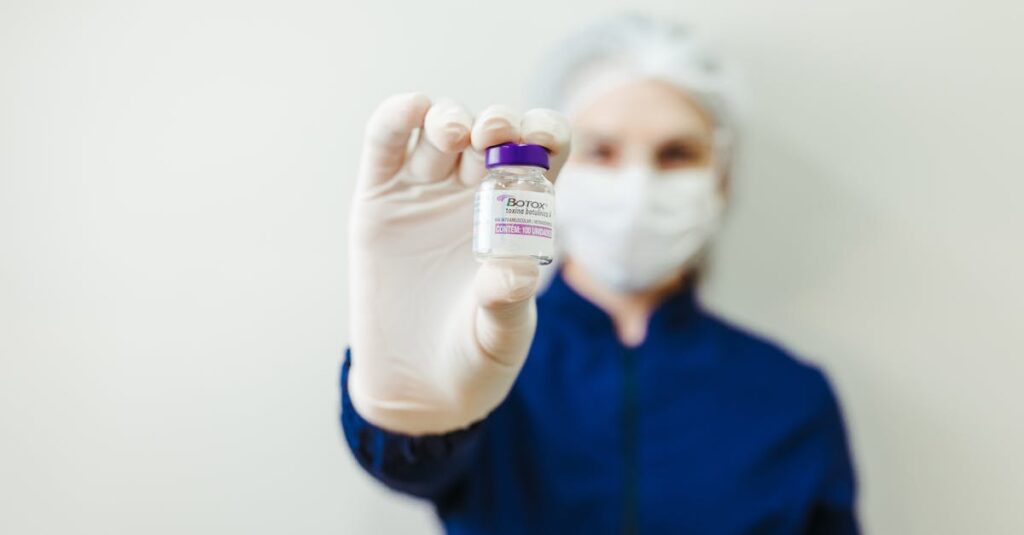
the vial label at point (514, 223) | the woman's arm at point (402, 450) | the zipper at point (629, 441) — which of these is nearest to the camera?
the vial label at point (514, 223)

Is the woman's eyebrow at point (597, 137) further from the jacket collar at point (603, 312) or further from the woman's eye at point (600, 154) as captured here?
the jacket collar at point (603, 312)

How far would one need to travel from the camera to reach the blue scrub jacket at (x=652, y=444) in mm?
1067

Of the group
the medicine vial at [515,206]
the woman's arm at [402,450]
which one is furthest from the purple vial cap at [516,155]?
the woman's arm at [402,450]

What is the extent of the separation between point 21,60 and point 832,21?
1.40 m

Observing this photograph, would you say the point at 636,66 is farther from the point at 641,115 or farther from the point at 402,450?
the point at 402,450

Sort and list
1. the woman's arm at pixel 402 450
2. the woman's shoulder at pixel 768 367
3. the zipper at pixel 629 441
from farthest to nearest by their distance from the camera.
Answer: the woman's shoulder at pixel 768 367, the zipper at pixel 629 441, the woman's arm at pixel 402 450

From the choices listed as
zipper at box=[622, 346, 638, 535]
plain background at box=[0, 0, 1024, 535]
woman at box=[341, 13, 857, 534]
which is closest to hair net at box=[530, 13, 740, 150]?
woman at box=[341, 13, 857, 534]

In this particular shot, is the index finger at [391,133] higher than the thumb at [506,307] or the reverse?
higher

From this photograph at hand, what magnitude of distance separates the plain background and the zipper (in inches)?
12.2

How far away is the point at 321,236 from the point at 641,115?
0.57 m

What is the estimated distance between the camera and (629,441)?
1.10 metres

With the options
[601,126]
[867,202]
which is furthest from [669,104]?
[867,202]

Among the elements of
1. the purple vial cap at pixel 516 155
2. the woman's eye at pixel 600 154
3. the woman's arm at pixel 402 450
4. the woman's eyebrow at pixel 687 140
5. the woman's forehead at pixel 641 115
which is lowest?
the woman's arm at pixel 402 450

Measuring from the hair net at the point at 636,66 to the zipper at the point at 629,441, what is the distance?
42 centimetres
